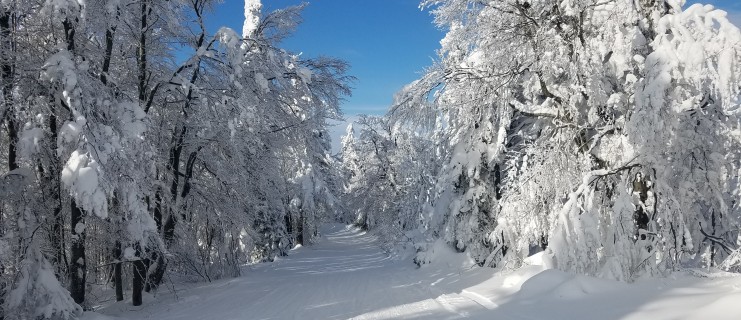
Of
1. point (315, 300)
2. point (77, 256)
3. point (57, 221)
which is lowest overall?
point (315, 300)

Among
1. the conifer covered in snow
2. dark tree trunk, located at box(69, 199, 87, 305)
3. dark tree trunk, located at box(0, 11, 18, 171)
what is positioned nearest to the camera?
the conifer covered in snow

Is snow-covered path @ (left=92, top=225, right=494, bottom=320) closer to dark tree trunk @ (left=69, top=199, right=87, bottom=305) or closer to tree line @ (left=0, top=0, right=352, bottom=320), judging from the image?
tree line @ (left=0, top=0, right=352, bottom=320)

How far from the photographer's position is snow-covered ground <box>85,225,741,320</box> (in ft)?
21.1

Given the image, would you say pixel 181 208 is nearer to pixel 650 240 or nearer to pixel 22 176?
pixel 22 176

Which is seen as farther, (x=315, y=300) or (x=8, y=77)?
(x=315, y=300)

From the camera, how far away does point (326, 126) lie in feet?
45.6

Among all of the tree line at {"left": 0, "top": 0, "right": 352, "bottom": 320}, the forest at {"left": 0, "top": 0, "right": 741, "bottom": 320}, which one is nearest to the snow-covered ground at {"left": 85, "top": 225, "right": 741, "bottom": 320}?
the forest at {"left": 0, "top": 0, "right": 741, "bottom": 320}

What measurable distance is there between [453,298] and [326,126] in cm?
628

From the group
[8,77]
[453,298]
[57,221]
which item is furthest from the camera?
[453,298]

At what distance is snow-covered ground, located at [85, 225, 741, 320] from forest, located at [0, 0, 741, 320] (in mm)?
518

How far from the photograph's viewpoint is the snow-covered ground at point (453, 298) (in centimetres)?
644

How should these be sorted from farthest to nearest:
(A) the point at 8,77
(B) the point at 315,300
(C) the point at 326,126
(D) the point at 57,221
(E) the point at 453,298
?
(C) the point at 326,126
(B) the point at 315,300
(E) the point at 453,298
(D) the point at 57,221
(A) the point at 8,77

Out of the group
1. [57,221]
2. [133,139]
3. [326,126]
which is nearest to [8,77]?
[133,139]

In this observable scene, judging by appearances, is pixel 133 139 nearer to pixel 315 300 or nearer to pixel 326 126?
pixel 315 300
